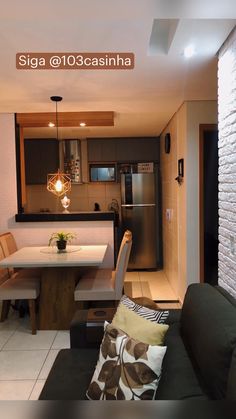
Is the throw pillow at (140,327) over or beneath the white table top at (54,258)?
beneath

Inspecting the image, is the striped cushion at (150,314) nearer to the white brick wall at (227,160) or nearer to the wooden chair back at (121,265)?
the white brick wall at (227,160)

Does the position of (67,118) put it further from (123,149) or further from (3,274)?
(3,274)

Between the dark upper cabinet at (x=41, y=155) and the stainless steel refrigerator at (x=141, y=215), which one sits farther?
the dark upper cabinet at (x=41, y=155)

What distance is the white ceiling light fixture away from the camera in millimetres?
2223

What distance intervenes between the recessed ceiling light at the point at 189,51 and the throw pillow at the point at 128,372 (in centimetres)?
193

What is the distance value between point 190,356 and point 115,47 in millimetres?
2009

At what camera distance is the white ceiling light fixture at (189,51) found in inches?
87.5

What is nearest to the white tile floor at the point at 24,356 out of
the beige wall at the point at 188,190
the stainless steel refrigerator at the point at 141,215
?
the beige wall at the point at 188,190

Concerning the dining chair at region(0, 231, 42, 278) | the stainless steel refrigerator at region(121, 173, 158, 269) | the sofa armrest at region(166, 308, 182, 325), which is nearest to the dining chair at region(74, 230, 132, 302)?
the dining chair at region(0, 231, 42, 278)

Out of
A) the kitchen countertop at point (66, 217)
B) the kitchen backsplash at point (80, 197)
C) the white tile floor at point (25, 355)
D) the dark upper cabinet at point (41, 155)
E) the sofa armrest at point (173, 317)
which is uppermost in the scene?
the dark upper cabinet at point (41, 155)

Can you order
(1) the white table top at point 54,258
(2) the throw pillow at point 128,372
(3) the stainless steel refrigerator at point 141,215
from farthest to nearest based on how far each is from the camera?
(3) the stainless steel refrigerator at point 141,215 < (1) the white table top at point 54,258 < (2) the throw pillow at point 128,372

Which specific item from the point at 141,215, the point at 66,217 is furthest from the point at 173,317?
the point at 141,215

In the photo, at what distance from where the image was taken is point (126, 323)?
1710 millimetres

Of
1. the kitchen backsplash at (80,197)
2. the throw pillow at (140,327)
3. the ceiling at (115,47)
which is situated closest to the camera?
the throw pillow at (140,327)
